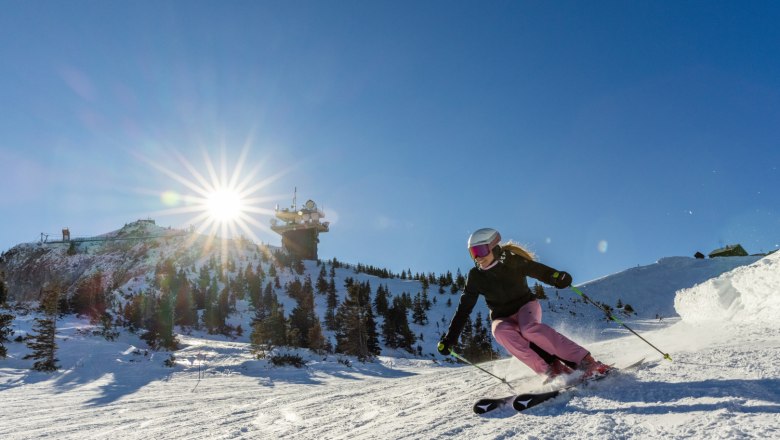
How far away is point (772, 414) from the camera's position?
6.82ft

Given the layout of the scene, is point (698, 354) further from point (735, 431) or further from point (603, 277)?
point (603, 277)

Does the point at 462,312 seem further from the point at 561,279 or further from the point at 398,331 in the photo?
the point at 398,331

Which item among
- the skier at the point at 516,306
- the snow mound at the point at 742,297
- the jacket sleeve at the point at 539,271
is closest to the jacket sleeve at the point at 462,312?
the skier at the point at 516,306

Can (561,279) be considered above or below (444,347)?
above

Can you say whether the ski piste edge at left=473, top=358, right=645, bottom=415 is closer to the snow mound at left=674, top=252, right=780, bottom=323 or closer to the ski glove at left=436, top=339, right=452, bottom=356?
the ski glove at left=436, top=339, right=452, bottom=356

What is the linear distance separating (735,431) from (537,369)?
192 cm

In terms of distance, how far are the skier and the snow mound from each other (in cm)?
245

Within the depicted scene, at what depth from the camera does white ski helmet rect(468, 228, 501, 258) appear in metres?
4.19

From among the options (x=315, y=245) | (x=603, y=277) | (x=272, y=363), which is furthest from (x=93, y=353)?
(x=315, y=245)

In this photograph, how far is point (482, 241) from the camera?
4.21 meters

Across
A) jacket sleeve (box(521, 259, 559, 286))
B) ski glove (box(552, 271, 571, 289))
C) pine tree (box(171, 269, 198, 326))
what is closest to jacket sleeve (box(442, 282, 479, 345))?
jacket sleeve (box(521, 259, 559, 286))

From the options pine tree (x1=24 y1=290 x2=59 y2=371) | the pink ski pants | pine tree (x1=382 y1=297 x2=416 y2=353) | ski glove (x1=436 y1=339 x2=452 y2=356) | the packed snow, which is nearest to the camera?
the packed snow

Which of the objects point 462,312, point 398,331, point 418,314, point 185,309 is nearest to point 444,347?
point 462,312

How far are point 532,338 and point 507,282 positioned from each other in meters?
0.57
